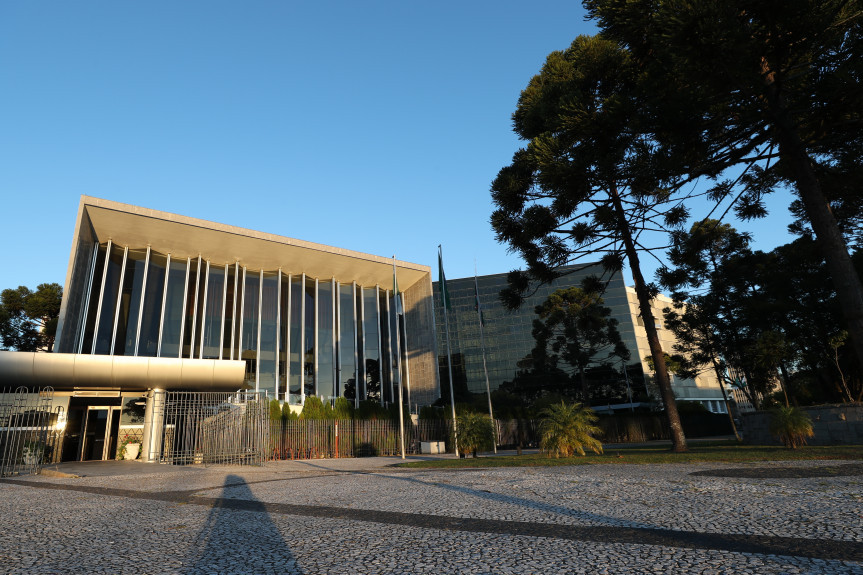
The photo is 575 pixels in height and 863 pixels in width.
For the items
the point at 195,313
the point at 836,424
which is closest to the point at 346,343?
the point at 195,313

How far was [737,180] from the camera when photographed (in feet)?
45.1

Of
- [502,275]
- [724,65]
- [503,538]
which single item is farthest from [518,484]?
[502,275]

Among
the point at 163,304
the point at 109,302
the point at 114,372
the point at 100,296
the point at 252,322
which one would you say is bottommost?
the point at 114,372

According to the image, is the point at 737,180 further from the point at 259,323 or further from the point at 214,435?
the point at 259,323

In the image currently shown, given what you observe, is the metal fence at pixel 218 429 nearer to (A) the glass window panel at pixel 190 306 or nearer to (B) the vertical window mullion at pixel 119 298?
(A) the glass window panel at pixel 190 306

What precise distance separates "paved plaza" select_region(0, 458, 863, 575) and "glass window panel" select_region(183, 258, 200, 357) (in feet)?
64.3

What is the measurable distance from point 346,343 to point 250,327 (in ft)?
20.9

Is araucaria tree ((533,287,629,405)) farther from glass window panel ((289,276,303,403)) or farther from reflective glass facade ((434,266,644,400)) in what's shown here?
reflective glass facade ((434,266,644,400))

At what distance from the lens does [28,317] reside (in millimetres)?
33812

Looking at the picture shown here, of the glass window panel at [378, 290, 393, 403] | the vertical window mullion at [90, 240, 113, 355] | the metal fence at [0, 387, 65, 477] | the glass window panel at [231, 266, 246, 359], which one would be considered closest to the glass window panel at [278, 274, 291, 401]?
the glass window panel at [231, 266, 246, 359]

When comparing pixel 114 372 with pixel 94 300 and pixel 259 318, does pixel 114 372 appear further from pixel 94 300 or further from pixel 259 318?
pixel 259 318

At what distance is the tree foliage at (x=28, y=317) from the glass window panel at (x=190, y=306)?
12.2m

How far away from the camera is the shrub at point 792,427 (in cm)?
1330

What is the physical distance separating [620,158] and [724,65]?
381cm
